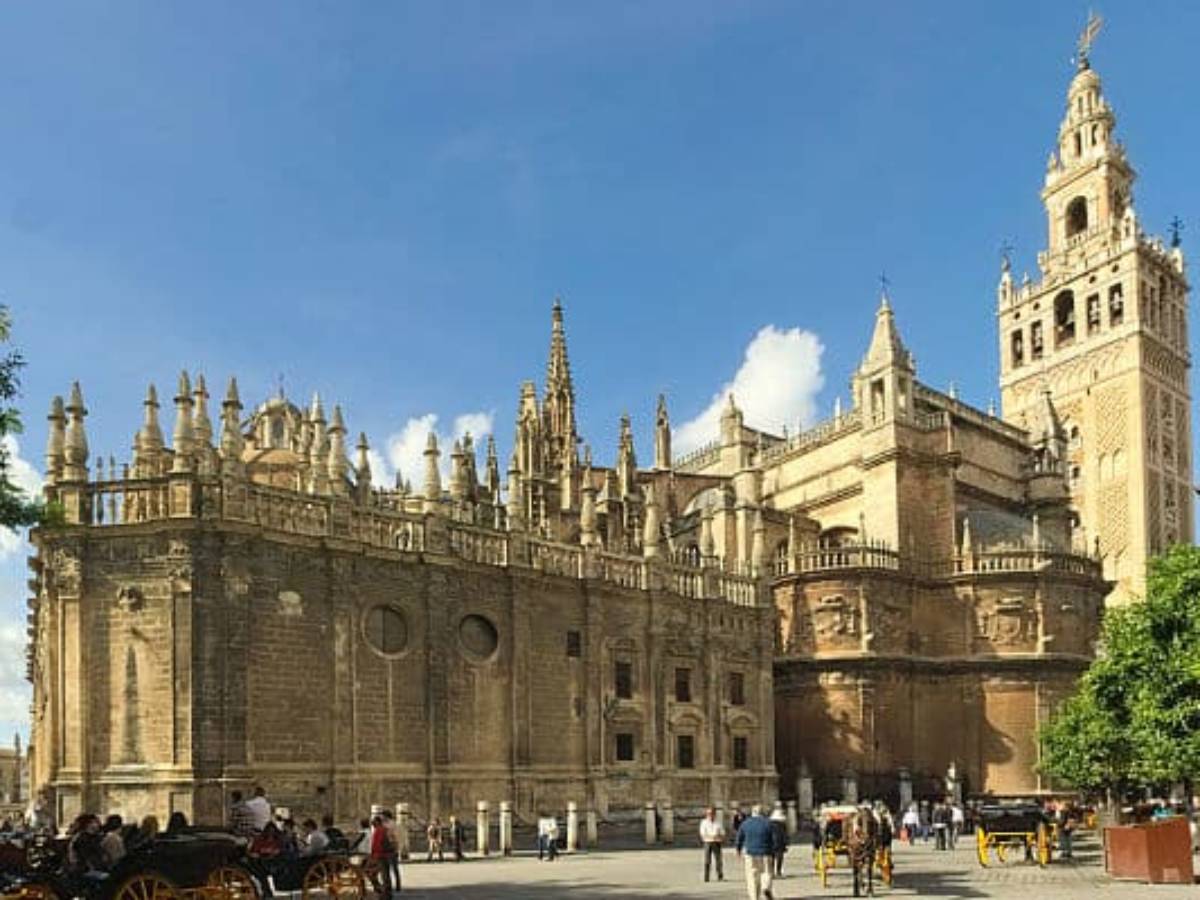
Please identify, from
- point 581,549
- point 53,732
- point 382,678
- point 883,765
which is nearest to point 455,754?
point 382,678

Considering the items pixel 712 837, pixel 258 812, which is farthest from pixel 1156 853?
pixel 258 812

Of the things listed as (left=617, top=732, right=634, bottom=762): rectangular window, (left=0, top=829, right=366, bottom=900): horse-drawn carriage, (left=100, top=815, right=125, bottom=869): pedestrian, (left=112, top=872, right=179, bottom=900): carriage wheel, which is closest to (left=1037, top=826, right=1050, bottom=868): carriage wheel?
(left=617, top=732, right=634, bottom=762): rectangular window

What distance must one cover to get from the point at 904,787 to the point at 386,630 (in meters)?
21.3

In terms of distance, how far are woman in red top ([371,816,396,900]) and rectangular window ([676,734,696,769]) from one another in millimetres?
19450

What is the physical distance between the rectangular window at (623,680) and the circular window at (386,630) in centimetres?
726

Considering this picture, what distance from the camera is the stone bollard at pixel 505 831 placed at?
29047mm

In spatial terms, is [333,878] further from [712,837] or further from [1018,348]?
[1018,348]

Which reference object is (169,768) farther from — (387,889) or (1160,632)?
(1160,632)

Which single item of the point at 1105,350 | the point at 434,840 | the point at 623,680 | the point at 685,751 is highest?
the point at 1105,350

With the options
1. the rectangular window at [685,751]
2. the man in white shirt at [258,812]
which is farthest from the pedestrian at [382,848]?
the rectangular window at [685,751]

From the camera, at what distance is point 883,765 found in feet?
149

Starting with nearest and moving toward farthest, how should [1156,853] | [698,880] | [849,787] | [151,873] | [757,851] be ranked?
[151,873], [757,851], [1156,853], [698,880], [849,787]

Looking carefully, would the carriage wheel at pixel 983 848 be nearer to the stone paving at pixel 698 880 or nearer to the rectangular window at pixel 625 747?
the stone paving at pixel 698 880

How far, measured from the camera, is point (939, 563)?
48.3m
